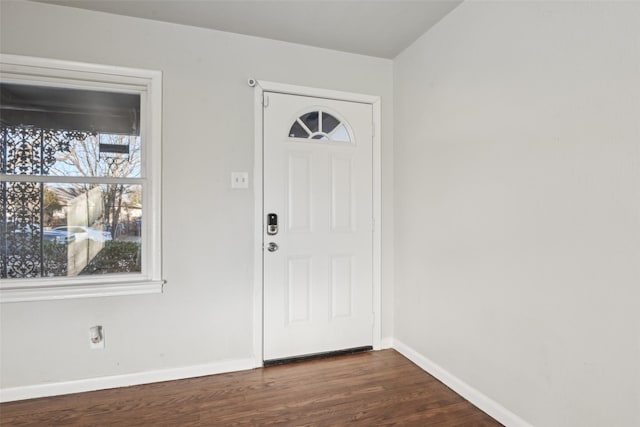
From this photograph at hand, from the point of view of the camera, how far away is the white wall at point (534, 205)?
1.32 metres

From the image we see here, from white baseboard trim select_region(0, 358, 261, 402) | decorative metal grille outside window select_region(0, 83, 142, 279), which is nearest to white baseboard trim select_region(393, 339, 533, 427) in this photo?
white baseboard trim select_region(0, 358, 261, 402)

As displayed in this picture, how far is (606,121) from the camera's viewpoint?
1349 millimetres

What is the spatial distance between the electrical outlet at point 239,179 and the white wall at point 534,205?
A: 130 cm

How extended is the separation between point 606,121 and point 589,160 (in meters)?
0.16

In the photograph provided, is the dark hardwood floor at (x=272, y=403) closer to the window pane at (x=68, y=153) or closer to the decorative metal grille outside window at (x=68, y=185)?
the decorative metal grille outside window at (x=68, y=185)

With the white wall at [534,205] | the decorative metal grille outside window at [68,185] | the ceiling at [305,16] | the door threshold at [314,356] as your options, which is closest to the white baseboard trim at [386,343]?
the door threshold at [314,356]

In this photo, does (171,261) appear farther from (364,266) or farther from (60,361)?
(364,266)

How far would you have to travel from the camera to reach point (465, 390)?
2061 mm

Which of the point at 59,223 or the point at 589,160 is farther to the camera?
the point at 59,223

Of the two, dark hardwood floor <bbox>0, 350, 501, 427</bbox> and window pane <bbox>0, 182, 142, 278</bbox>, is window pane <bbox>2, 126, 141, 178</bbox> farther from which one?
dark hardwood floor <bbox>0, 350, 501, 427</bbox>

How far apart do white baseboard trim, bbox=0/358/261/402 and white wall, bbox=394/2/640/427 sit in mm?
1465

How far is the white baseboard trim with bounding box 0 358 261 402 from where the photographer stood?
6.69 feet

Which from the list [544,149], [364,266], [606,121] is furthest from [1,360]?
[606,121]

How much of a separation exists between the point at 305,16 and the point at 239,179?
1203 millimetres
